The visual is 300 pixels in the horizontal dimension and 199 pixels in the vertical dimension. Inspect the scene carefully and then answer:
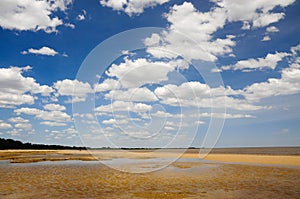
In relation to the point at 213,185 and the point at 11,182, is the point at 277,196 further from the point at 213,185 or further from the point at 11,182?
the point at 11,182

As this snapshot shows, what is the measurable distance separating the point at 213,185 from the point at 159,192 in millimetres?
6278

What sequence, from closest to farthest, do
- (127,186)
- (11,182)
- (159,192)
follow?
1. (159,192)
2. (127,186)
3. (11,182)

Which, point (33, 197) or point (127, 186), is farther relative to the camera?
point (127, 186)

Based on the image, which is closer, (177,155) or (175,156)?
(175,156)

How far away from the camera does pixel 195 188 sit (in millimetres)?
24312

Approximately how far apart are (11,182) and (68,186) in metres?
6.33

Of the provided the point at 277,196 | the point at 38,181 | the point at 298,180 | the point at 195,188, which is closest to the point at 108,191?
the point at 195,188

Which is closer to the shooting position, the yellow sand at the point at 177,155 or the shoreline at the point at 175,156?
the yellow sand at the point at 177,155

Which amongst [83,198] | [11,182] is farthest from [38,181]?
[83,198]

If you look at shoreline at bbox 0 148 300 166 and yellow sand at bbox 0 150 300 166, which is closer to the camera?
yellow sand at bbox 0 150 300 166

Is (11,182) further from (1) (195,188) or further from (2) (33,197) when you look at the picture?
(1) (195,188)

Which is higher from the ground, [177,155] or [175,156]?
[177,155]

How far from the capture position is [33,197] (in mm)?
20406

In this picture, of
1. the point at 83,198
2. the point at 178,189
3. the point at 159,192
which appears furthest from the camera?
the point at 178,189
